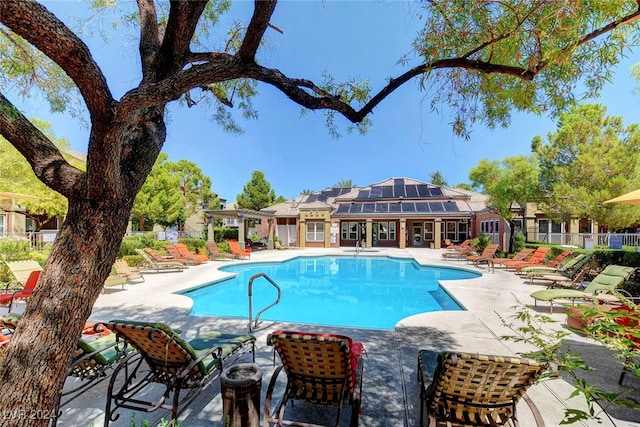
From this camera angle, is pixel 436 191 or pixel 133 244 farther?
pixel 436 191

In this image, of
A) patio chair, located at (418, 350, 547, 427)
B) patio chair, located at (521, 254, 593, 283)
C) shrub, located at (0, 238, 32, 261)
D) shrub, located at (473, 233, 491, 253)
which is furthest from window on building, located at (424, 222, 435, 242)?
patio chair, located at (418, 350, 547, 427)

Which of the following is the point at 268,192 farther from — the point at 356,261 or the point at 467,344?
the point at 467,344

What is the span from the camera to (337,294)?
11766 millimetres

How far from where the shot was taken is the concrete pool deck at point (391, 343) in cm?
319

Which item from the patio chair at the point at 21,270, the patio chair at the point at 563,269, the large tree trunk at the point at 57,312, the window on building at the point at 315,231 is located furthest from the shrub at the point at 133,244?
the patio chair at the point at 563,269

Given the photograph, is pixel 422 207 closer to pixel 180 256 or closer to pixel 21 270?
pixel 180 256

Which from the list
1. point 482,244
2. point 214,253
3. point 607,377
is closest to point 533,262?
point 482,244

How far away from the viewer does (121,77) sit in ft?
17.2

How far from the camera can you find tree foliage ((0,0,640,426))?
2217mm

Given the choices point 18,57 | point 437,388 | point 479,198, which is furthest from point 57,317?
point 479,198

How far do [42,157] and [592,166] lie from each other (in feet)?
65.7

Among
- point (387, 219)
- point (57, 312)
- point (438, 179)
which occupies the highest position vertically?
point (438, 179)

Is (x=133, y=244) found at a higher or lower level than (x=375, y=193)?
lower

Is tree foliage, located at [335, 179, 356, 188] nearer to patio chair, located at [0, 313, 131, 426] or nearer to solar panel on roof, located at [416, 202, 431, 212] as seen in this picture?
solar panel on roof, located at [416, 202, 431, 212]
